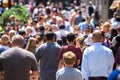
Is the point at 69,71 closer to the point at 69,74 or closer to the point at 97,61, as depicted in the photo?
the point at 69,74

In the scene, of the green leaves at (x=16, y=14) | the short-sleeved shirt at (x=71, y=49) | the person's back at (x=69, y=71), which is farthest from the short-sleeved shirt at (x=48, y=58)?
the green leaves at (x=16, y=14)

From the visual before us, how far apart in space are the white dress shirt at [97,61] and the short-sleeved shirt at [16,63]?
1.37m

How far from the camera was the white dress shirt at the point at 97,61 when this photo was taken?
11281 mm

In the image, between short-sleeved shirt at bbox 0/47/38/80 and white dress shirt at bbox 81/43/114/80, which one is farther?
white dress shirt at bbox 81/43/114/80

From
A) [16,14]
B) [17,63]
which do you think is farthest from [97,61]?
[16,14]

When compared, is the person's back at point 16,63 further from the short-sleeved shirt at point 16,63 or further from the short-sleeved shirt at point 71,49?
the short-sleeved shirt at point 71,49

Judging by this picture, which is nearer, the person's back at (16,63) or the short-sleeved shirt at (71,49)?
the person's back at (16,63)

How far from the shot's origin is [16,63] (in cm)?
1032

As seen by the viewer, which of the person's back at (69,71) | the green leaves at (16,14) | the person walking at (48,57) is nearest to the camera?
the person's back at (69,71)

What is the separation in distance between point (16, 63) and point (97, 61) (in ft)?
6.06

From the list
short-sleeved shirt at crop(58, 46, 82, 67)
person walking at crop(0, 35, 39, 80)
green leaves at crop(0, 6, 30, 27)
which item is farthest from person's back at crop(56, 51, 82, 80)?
green leaves at crop(0, 6, 30, 27)

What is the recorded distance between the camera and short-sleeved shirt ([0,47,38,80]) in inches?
405

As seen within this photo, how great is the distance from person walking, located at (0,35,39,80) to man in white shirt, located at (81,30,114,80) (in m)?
1.30

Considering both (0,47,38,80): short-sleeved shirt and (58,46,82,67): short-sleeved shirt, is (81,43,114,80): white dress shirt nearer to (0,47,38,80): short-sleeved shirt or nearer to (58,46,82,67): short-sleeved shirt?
(58,46,82,67): short-sleeved shirt
